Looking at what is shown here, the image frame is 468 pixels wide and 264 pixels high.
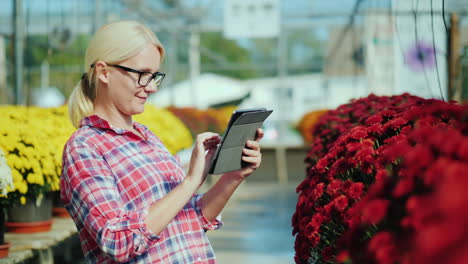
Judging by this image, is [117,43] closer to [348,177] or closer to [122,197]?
[122,197]

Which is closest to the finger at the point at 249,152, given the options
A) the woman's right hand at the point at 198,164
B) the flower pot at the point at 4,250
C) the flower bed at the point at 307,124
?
the woman's right hand at the point at 198,164

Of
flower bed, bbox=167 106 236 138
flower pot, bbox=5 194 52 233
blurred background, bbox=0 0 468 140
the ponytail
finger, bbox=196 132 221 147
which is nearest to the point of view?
finger, bbox=196 132 221 147

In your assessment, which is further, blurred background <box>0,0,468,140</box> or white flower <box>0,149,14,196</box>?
blurred background <box>0,0,468,140</box>

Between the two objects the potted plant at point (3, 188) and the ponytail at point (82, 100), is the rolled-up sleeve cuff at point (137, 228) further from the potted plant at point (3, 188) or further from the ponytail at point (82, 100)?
the potted plant at point (3, 188)

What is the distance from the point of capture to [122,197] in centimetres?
167

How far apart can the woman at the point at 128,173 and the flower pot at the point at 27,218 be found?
2.03 m

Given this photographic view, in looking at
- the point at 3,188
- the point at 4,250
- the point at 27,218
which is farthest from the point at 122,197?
the point at 27,218

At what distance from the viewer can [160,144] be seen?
76.0 inches

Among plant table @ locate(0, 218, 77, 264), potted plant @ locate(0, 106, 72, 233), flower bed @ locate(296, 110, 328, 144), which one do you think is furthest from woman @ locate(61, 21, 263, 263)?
flower bed @ locate(296, 110, 328, 144)

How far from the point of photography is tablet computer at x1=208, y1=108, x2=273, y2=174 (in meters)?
1.65

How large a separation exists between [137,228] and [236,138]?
38 centimetres

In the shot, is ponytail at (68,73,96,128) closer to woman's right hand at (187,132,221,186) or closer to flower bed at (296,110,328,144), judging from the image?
woman's right hand at (187,132,221,186)

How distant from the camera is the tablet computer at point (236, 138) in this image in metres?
1.65

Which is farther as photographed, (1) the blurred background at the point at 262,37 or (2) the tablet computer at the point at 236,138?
(1) the blurred background at the point at 262,37
